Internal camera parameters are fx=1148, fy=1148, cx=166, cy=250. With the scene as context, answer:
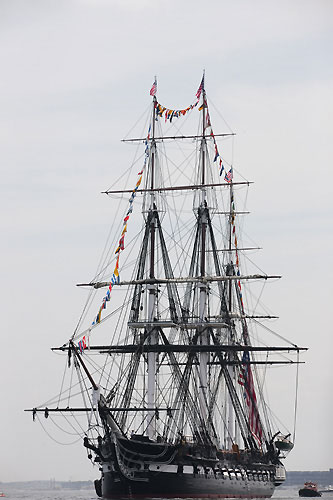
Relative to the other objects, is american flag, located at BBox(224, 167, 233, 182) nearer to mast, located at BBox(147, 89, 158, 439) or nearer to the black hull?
mast, located at BBox(147, 89, 158, 439)

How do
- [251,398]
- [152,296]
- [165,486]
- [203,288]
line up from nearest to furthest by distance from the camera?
[165,486] → [152,296] → [203,288] → [251,398]

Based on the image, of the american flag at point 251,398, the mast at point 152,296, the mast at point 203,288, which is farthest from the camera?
the american flag at point 251,398

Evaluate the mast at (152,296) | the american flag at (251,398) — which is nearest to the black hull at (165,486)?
the mast at (152,296)

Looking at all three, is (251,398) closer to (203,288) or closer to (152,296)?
(203,288)

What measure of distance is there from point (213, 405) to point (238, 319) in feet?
44.4

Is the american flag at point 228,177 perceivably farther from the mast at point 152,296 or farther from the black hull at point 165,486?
the black hull at point 165,486

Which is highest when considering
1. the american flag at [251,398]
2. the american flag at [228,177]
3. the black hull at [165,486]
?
the american flag at [228,177]

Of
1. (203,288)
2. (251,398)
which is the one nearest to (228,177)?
(203,288)

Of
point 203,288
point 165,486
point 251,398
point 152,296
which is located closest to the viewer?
point 165,486

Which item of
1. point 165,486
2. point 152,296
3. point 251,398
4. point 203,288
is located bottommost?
point 165,486

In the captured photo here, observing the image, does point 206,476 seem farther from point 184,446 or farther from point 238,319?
point 238,319

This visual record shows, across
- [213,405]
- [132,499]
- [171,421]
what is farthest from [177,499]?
[213,405]

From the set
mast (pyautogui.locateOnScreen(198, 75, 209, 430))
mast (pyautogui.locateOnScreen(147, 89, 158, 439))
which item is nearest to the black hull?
mast (pyautogui.locateOnScreen(147, 89, 158, 439))

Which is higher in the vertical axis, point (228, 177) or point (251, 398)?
point (228, 177)
